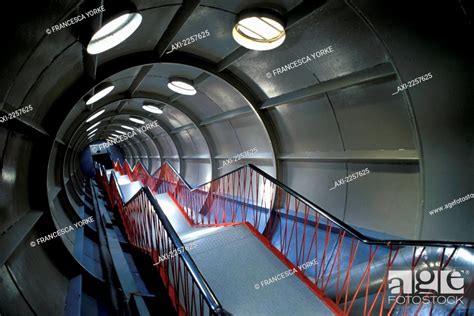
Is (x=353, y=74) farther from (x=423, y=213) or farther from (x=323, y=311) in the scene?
(x=323, y=311)

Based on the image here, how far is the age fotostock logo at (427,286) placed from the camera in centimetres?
329

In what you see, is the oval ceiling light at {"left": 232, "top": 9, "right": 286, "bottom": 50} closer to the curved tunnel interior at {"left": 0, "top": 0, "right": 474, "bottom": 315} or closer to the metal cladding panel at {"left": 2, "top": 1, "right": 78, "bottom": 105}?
the curved tunnel interior at {"left": 0, "top": 0, "right": 474, "bottom": 315}

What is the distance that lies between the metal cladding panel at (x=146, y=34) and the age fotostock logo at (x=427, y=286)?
4.95m

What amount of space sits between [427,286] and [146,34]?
5752 millimetres

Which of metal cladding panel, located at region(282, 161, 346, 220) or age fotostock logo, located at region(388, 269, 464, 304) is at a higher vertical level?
metal cladding panel, located at region(282, 161, 346, 220)

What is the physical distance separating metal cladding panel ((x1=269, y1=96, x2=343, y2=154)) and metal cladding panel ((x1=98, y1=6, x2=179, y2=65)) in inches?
133

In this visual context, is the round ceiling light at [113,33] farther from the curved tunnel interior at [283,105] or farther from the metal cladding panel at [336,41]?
the metal cladding panel at [336,41]

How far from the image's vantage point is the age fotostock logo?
3289mm

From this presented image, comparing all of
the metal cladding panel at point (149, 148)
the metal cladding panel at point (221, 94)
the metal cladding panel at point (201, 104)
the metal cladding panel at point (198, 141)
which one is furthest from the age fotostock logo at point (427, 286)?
the metal cladding panel at point (149, 148)

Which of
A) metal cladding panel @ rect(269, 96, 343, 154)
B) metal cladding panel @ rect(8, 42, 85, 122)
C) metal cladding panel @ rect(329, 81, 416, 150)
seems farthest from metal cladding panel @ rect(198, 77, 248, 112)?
metal cladding panel @ rect(8, 42, 85, 122)

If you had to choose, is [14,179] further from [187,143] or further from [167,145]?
[167,145]

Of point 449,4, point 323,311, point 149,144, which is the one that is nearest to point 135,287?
point 323,311

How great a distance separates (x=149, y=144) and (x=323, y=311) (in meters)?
19.4

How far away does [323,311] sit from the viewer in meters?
3.22
